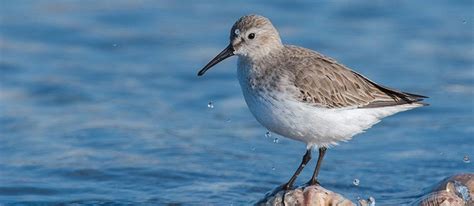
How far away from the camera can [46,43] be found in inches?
573

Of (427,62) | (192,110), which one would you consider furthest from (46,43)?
(427,62)

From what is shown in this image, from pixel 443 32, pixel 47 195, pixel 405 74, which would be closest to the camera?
pixel 47 195

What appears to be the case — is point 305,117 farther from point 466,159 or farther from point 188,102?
point 188,102

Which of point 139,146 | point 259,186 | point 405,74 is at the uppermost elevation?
point 405,74

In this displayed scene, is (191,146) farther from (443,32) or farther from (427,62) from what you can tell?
(443,32)

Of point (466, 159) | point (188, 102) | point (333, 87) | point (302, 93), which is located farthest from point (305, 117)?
point (188, 102)

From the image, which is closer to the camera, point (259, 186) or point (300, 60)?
point (300, 60)

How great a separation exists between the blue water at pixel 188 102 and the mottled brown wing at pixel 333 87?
1554mm

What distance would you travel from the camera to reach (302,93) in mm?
8172

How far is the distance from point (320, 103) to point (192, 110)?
4.33m

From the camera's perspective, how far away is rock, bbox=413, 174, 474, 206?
852cm

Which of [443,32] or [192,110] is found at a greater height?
[443,32]

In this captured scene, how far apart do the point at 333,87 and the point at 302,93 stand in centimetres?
35

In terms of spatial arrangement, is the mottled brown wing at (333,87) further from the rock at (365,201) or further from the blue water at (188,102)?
the blue water at (188,102)
